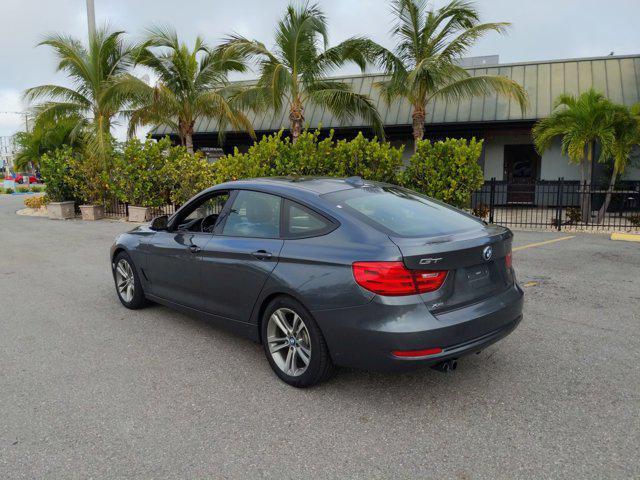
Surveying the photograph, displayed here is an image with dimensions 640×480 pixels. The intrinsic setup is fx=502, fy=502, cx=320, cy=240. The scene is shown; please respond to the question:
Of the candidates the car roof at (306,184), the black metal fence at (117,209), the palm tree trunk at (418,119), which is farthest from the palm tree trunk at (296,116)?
the car roof at (306,184)

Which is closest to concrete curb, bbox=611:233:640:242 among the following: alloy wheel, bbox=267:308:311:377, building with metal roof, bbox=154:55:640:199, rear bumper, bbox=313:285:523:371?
building with metal roof, bbox=154:55:640:199

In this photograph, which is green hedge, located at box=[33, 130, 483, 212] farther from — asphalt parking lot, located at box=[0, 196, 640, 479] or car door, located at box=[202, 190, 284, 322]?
car door, located at box=[202, 190, 284, 322]

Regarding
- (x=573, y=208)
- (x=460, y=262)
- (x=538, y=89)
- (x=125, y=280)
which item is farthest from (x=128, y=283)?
(x=538, y=89)

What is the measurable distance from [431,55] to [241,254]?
40.7 ft

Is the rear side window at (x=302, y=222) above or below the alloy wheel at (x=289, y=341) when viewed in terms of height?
above

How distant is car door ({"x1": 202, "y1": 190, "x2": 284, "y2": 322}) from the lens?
3.89 m

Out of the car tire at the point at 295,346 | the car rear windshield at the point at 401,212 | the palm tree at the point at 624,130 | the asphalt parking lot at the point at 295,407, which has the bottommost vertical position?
the asphalt parking lot at the point at 295,407

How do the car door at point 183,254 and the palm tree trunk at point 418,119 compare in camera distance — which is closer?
the car door at point 183,254

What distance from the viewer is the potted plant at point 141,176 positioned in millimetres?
15523

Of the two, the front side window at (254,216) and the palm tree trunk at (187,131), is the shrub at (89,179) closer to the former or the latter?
the palm tree trunk at (187,131)

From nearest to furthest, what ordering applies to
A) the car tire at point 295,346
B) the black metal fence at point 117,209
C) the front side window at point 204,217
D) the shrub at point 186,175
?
1. the car tire at point 295,346
2. the front side window at point 204,217
3. the shrub at point 186,175
4. the black metal fence at point 117,209

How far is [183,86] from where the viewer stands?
1714cm

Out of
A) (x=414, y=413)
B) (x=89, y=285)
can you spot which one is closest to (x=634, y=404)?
(x=414, y=413)

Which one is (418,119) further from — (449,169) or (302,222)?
(302,222)
